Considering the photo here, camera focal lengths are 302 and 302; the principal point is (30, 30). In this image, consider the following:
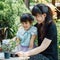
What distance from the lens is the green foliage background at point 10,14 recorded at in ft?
25.2

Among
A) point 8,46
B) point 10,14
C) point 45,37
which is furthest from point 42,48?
point 10,14

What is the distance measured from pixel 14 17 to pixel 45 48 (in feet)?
13.0

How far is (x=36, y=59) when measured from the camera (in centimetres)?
373

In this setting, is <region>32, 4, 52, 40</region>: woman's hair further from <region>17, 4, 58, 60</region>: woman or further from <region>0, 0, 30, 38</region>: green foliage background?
<region>0, 0, 30, 38</region>: green foliage background

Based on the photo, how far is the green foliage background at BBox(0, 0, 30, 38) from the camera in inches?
303

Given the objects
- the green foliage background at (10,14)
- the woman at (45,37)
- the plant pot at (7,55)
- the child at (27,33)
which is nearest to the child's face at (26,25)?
the child at (27,33)

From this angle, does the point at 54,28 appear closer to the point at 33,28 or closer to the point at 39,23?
the point at 39,23

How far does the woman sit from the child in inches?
14.6

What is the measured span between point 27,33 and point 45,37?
2.31ft

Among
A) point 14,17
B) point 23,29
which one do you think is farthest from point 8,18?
point 23,29

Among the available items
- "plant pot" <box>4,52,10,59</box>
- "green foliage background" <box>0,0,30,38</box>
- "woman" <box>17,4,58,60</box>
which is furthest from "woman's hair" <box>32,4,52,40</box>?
"green foliage background" <box>0,0,30,38</box>

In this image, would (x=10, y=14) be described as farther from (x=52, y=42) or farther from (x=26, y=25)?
(x=52, y=42)

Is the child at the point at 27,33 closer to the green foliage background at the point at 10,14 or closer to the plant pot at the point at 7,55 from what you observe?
the plant pot at the point at 7,55

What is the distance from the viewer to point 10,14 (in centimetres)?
776
